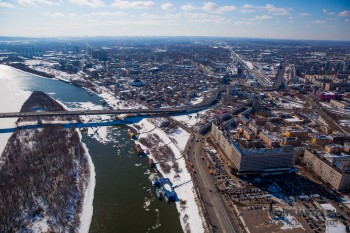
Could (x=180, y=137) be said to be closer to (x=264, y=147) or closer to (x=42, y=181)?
(x=264, y=147)

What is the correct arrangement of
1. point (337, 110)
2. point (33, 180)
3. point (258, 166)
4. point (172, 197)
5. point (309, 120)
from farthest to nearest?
1. point (337, 110)
2. point (309, 120)
3. point (258, 166)
4. point (33, 180)
5. point (172, 197)

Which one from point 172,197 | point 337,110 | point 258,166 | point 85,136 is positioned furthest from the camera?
point 337,110

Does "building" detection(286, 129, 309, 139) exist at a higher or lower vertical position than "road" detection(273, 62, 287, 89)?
lower

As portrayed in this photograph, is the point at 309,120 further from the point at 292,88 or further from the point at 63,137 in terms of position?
the point at 63,137

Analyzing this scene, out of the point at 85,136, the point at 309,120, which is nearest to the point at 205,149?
the point at 85,136

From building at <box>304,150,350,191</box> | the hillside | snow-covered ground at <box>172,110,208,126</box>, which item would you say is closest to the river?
the hillside

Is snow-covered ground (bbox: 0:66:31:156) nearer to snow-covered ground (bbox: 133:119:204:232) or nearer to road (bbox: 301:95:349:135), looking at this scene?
snow-covered ground (bbox: 133:119:204:232)
